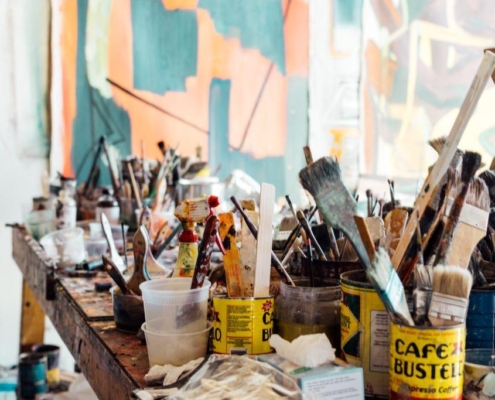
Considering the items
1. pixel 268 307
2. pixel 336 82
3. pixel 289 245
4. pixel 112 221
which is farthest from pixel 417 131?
pixel 268 307

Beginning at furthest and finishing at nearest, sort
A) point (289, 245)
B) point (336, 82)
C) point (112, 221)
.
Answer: point (336, 82), point (112, 221), point (289, 245)

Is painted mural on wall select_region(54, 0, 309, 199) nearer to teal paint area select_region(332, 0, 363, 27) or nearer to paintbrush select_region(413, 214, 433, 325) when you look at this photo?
teal paint area select_region(332, 0, 363, 27)

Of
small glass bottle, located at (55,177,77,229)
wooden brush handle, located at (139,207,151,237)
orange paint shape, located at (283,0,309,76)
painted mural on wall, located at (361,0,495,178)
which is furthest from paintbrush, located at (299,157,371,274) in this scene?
orange paint shape, located at (283,0,309,76)

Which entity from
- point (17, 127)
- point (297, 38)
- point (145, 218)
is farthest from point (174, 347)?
point (297, 38)

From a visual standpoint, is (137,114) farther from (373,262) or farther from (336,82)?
(373,262)

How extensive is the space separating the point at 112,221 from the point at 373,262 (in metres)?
1.90

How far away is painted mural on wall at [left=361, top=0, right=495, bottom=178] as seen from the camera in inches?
130

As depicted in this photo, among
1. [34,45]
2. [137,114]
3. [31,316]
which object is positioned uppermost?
[34,45]

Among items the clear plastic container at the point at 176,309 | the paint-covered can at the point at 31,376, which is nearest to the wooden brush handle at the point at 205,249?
the clear plastic container at the point at 176,309

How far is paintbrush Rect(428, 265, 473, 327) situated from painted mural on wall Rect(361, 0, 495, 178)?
259 centimetres

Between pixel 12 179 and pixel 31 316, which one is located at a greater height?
pixel 12 179

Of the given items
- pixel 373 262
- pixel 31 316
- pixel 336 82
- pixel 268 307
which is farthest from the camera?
pixel 336 82

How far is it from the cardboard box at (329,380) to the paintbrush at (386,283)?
9 cm

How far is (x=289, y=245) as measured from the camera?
1183 millimetres
